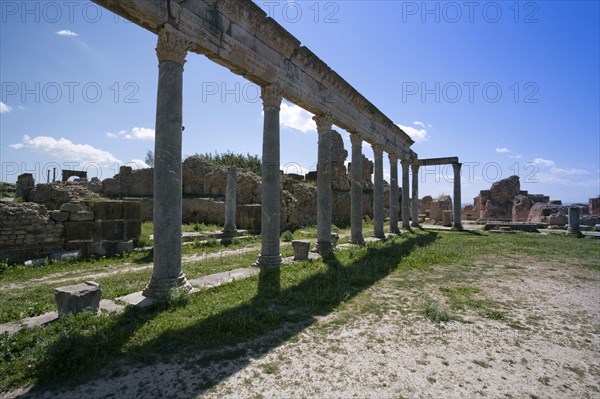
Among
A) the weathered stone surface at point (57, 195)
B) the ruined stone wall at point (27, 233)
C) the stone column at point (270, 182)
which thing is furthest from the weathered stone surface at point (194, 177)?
the stone column at point (270, 182)

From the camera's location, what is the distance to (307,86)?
38.1 feet

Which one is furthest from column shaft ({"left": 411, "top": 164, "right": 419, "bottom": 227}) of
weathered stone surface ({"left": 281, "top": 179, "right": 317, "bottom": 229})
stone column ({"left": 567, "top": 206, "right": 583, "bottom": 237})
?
stone column ({"left": 567, "top": 206, "right": 583, "bottom": 237})

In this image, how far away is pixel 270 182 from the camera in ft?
33.2

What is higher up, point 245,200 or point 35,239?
point 245,200

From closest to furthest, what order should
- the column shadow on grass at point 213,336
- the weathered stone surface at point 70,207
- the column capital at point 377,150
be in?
1. the column shadow on grass at point 213,336
2. the weathered stone surface at point 70,207
3. the column capital at point 377,150

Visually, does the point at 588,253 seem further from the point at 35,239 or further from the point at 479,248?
the point at 35,239

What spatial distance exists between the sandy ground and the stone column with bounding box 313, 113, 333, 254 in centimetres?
609

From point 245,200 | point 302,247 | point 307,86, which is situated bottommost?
point 302,247

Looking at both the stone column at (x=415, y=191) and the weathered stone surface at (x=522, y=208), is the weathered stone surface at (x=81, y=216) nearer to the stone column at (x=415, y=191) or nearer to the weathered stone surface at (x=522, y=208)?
the stone column at (x=415, y=191)

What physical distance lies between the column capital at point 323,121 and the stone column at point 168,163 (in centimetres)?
660

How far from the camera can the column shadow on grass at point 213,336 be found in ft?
13.1

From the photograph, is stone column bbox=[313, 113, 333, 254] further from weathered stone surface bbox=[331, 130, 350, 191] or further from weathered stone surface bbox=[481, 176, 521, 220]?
weathered stone surface bbox=[481, 176, 521, 220]

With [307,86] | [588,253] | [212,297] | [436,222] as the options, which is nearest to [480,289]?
[212,297]

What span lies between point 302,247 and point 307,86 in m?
5.69
